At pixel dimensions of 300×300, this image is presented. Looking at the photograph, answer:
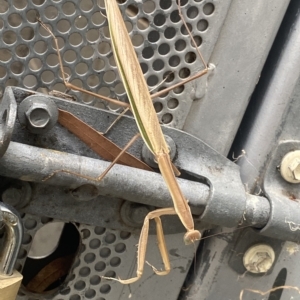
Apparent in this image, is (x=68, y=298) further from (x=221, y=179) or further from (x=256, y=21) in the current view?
(x=256, y=21)

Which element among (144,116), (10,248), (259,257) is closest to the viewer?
(10,248)

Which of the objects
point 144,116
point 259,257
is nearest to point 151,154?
point 144,116

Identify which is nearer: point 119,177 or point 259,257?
point 119,177

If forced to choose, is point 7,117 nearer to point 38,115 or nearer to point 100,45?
point 38,115

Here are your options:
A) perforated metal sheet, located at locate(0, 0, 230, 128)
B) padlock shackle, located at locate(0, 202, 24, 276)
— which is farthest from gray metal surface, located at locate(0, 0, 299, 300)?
padlock shackle, located at locate(0, 202, 24, 276)

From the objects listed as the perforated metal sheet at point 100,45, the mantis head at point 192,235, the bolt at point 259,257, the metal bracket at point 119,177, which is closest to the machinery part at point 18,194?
the metal bracket at point 119,177

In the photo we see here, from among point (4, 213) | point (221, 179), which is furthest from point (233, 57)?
point (4, 213)

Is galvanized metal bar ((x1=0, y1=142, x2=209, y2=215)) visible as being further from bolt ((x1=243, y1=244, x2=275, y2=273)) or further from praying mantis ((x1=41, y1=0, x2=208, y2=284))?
bolt ((x1=243, y1=244, x2=275, y2=273))
